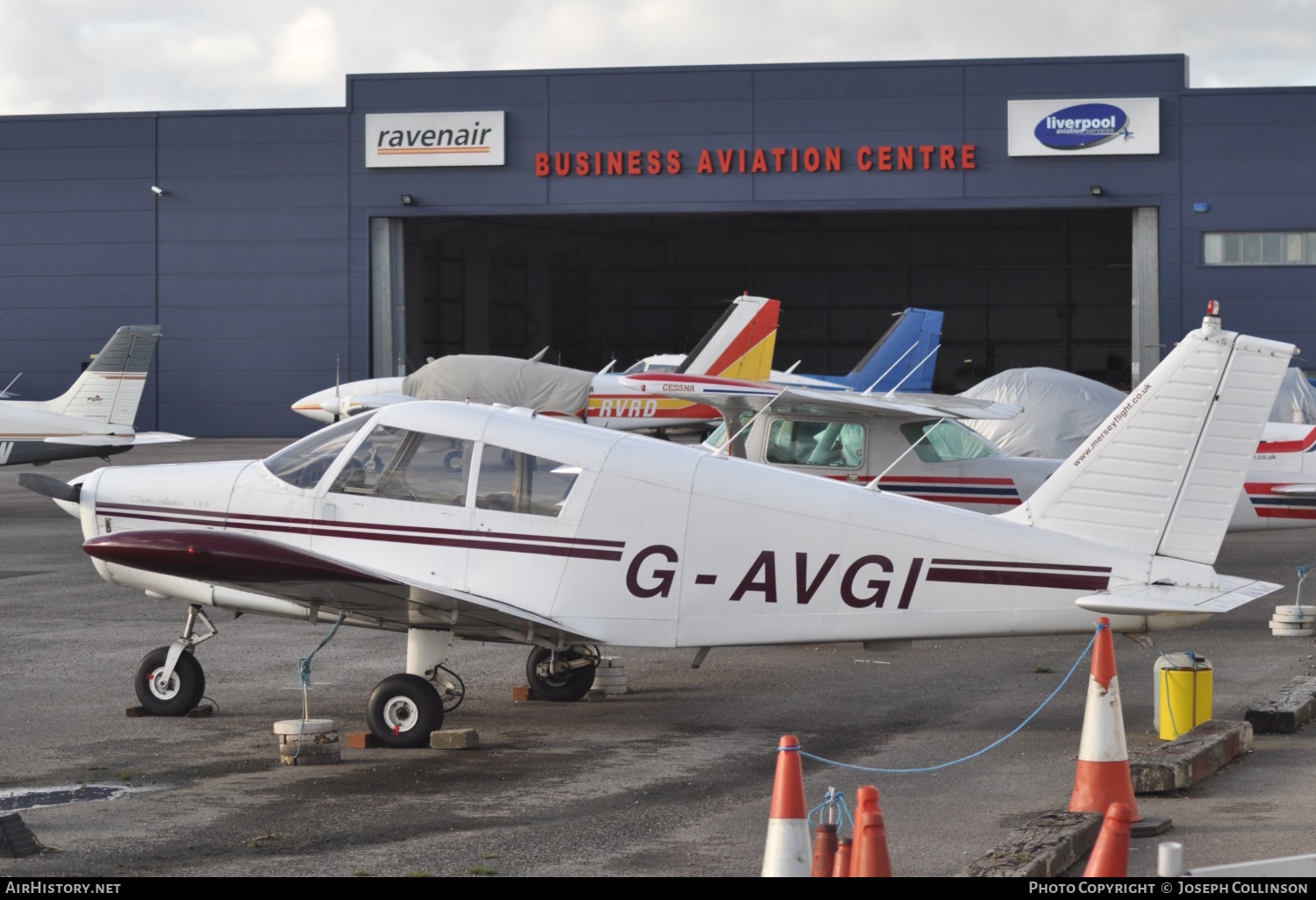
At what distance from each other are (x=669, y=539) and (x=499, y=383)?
50.4 ft

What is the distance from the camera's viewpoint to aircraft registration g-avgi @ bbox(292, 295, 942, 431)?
921 inches

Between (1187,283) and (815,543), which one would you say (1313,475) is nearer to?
(815,543)

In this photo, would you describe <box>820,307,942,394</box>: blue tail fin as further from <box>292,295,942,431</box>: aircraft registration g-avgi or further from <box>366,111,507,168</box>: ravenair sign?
<box>366,111,507,168</box>: ravenair sign

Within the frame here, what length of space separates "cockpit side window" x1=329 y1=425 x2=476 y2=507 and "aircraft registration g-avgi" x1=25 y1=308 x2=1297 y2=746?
0.04 feet

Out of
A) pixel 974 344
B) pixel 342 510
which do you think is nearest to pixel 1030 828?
pixel 342 510

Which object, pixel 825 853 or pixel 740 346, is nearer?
pixel 825 853

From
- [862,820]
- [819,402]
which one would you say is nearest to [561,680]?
[819,402]

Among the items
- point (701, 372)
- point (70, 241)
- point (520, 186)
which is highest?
point (520, 186)

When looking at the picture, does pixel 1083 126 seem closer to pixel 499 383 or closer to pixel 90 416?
pixel 499 383

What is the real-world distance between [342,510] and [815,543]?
266 centimetres

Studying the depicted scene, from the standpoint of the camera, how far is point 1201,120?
42062 millimetres

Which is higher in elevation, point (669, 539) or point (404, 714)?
point (669, 539)

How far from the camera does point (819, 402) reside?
13.9m

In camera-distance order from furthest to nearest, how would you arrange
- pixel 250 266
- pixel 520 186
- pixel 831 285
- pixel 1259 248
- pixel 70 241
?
pixel 831 285 → pixel 70 241 → pixel 250 266 → pixel 520 186 → pixel 1259 248
